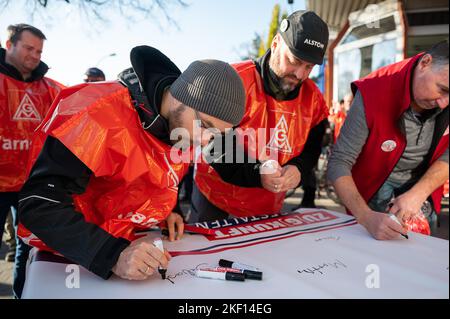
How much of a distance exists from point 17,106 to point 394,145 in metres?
2.26

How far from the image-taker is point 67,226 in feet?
2.79

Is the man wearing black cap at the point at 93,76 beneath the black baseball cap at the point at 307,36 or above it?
beneath

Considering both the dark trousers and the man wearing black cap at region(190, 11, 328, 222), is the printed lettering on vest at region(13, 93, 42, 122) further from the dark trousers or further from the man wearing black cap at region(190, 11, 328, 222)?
the man wearing black cap at region(190, 11, 328, 222)

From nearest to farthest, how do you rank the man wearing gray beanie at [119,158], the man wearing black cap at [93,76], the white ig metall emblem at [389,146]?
the man wearing gray beanie at [119,158] → the white ig metall emblem at [389,146] → the man wearing black cap at [93,76]

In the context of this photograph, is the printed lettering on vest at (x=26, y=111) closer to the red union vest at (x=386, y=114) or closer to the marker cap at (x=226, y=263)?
the marker cap at (x=226, y=263)

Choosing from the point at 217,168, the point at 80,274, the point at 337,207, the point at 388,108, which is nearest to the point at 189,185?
the point at 337,207

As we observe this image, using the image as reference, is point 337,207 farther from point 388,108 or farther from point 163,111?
point 163,111

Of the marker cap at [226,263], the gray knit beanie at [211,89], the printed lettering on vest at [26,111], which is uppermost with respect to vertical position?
the gray knit beanie at [211,89]

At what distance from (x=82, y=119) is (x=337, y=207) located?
4.56 meters

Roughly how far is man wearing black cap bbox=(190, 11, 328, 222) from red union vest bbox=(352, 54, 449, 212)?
29 centimetres

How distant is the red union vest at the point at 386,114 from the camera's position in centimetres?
149
